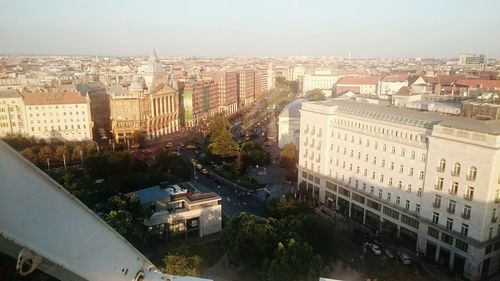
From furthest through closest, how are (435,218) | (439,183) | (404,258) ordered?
(435,218), (404,258), (439,183)

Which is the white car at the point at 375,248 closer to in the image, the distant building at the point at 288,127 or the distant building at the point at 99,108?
the distant building at the point at 288,127

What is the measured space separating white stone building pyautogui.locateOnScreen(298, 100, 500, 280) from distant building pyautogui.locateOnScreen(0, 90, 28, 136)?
3493cm

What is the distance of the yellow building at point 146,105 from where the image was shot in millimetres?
55125

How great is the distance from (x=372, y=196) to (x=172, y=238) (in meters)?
14.0

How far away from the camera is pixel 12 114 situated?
47.2m

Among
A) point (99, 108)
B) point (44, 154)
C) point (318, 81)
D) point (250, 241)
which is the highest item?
point (318, 81)

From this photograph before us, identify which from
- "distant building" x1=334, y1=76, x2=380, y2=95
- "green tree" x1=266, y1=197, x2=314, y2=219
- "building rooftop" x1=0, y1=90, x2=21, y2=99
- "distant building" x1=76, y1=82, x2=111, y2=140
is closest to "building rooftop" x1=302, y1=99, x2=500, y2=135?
"green tree" x1=266, y1=197, x2=314, y2=219

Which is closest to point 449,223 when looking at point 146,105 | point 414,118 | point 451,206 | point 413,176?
point 451,206

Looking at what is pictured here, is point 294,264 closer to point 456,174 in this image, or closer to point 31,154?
point 456,174

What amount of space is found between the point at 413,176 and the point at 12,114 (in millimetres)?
44763

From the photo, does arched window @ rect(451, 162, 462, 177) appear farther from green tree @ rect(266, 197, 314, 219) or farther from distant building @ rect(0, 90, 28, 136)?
distant building @ rect(0, 90, 28, 136)

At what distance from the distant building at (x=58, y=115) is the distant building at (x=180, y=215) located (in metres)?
29.2

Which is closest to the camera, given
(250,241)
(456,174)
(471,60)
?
(250,241)

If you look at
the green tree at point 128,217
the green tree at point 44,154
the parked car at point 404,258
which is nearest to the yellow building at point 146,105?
the green tree at point 44,154
